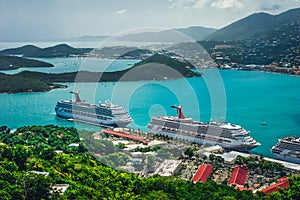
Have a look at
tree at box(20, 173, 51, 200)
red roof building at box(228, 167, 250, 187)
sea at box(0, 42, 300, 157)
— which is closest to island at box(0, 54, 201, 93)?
sea at box(0, 42, 300, 157)

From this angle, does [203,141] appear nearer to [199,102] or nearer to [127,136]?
[127,136]

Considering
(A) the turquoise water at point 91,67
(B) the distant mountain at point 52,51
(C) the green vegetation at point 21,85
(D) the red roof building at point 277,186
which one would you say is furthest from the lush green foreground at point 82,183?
(B) the distant mountain at point 52,51

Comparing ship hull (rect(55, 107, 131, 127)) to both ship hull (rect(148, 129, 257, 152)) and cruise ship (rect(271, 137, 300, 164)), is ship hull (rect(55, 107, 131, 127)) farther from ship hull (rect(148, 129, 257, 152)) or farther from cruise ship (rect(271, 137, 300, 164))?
cruise ship (rect(271, 137, 300, 164))

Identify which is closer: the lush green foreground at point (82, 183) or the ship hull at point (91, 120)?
the lush green foreground at point (82, 183)

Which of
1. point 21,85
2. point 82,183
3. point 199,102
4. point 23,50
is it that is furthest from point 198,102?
point 23,50

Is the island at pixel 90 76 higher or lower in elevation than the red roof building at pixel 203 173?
higher

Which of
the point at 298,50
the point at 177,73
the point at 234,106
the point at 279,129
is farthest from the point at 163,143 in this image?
the point at 298,50

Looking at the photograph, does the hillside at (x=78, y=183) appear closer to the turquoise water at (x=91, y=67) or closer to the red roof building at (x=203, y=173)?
the red roof building at (x=203, y=173)
